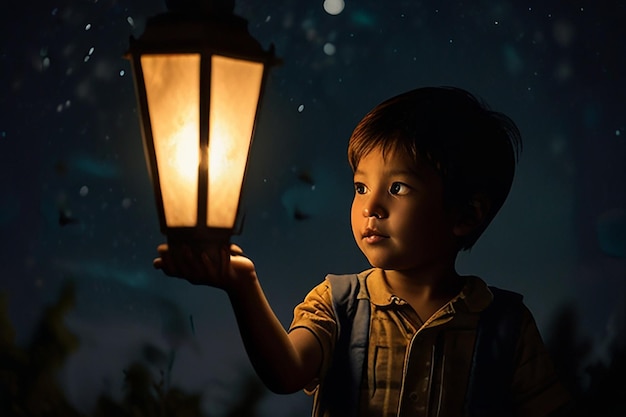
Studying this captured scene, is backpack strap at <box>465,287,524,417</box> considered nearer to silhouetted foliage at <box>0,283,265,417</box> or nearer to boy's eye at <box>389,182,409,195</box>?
boy's eye at <box>389,182,409,195</box>

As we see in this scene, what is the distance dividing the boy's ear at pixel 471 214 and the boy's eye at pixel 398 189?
14cm

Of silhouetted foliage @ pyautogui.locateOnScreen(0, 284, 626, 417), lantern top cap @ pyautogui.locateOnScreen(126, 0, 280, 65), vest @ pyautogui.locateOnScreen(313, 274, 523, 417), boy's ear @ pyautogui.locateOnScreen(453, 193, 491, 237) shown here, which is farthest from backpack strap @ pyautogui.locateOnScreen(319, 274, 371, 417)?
lantern top cap @ pyautogui.locateOnScreen(126, 0, 280, 65)

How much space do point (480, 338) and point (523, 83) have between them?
0.69 meters

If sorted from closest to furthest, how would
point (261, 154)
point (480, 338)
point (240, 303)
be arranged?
point (240, 303), point (480, 338), point (261, 154)

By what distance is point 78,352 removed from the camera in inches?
85.4

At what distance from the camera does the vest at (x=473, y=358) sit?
1.79 m

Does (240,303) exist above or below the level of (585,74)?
below

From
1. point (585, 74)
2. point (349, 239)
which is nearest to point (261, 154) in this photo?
point (349, 239)

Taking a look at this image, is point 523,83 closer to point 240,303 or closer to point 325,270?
point 325,270

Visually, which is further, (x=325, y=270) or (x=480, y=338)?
(x=325, y=270)

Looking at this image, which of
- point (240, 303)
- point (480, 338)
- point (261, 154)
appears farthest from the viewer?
point (261, 154)

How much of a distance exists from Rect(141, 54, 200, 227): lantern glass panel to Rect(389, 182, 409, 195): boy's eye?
511 millimetres

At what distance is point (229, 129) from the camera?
1438 millimetres

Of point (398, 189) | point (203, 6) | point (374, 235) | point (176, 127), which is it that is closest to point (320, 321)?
point (374, 235)
